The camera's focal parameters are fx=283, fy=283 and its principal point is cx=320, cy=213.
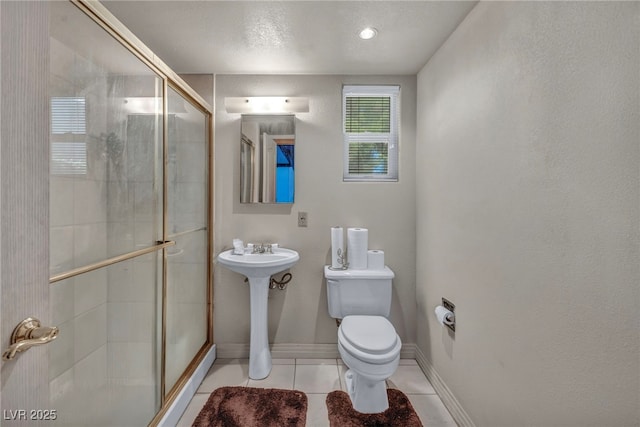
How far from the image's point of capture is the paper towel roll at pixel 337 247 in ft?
6.89

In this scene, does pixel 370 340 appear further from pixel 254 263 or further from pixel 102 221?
pixel 102 221

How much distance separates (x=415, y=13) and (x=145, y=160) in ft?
5.12

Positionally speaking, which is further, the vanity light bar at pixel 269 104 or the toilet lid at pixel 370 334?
the vanity light bar at pixel 269 104

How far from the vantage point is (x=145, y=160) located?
4.51 ft

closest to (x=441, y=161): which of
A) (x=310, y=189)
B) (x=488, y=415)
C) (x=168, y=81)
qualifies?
(x=310, y=189)

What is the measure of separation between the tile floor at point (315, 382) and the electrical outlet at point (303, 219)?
1051 mm

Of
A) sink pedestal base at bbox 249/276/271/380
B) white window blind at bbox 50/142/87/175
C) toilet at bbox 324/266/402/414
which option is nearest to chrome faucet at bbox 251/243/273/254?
sink pedestal base at bbox 249/276/271/380

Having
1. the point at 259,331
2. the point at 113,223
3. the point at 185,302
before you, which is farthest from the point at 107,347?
the point at 259,331

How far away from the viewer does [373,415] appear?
1610 millimetres

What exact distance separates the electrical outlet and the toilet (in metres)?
0.38

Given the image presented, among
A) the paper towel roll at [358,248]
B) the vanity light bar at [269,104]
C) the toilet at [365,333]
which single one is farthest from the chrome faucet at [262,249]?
the vanity light bar at [269,104]

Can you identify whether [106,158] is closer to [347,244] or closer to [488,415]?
[347,244]

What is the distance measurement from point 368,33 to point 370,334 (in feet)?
5.72

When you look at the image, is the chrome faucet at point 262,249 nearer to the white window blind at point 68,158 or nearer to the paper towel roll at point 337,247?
the paper towel roll at point 337,247
